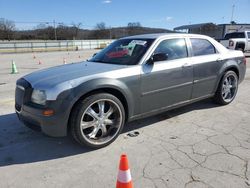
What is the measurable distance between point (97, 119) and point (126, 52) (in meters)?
1.38

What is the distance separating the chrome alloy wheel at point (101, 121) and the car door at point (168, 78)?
0.52 metres

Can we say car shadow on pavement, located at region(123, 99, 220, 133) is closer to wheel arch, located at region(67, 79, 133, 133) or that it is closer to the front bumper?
wheel arch, located at region(67, 79, 133, 133)

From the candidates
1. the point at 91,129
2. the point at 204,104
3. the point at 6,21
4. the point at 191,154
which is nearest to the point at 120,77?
the point at 91,129

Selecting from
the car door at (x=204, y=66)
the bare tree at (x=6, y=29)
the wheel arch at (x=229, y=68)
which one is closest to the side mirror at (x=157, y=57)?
the car door at (x=204, y=66)

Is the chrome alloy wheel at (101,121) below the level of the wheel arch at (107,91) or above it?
below

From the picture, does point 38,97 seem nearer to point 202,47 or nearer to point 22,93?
point 22,93

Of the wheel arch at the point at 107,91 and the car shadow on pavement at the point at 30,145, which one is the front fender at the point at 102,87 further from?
the car shadow on pavement at the point at 30,145

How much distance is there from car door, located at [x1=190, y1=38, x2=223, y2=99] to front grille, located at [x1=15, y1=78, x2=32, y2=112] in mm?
2929

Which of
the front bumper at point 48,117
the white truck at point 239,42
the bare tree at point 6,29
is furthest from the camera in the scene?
the bare tree at point 6,29

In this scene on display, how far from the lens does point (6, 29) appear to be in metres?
69.5

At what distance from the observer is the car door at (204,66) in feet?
15.8

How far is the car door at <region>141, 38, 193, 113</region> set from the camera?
4043 mm

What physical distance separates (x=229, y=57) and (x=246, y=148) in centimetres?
254

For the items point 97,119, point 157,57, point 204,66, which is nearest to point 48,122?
point 97,119
